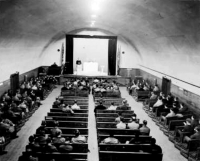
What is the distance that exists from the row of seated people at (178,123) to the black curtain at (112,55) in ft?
34.8

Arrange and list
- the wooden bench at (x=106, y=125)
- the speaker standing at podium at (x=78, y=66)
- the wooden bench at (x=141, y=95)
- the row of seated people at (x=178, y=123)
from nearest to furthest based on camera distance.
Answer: the row of seated people at (x=178, y=123) < the wooden bench at (x=106, y=125) < the wooden bench at (x=141, y=95) < the speaker standing at podium at (x=78, y=66)

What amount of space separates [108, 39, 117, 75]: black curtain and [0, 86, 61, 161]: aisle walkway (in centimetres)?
1023

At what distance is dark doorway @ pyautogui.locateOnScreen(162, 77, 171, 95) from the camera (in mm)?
17833

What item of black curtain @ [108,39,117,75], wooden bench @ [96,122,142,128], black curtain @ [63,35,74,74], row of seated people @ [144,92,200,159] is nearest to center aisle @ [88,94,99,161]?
wooden bench @ [96,122,142,128]

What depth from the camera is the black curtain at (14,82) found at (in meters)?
17.1

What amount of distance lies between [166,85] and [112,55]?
957 cm

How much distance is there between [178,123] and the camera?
474 inches

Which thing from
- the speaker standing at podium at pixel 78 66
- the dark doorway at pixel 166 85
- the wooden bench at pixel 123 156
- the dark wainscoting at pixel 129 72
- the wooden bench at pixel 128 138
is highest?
the speaker standing at podium at pixel 78 66

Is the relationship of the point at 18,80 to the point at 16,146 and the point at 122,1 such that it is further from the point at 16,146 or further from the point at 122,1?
the point at 122,1

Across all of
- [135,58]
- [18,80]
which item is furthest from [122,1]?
[135,58]

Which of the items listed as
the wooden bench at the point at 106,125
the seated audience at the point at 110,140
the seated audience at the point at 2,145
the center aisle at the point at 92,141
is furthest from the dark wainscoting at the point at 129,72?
the seated audience at the point at 2,145

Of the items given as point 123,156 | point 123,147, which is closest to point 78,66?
point 123,147

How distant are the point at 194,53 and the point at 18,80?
40.5ft

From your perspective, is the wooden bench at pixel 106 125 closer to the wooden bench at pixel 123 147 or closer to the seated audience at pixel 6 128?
the wooden bench at pixel 123 147
